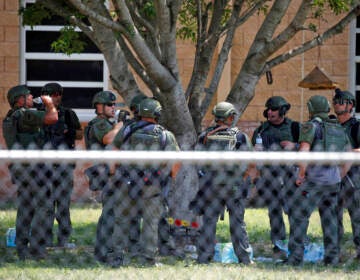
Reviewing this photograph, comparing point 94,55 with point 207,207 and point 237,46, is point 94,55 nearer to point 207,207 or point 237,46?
point 237,46

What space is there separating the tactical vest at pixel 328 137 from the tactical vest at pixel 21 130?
2.76m

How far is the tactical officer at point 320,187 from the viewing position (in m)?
8.66

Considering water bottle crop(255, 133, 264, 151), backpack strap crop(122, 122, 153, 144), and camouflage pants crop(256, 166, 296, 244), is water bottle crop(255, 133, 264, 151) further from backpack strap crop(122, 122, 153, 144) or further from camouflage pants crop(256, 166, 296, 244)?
backpack strap crop(122, 122, 153, 144)

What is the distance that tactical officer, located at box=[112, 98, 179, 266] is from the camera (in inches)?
320

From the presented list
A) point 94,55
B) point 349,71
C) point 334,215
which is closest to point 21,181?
point 334,215

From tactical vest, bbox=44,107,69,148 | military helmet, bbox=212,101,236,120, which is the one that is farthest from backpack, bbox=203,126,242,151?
tactical vest, bbox=44,107,69,148

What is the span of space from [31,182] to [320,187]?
282 centimetres

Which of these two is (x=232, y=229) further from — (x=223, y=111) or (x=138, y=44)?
(x=138, y=44)

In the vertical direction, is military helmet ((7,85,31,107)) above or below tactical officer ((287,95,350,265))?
above

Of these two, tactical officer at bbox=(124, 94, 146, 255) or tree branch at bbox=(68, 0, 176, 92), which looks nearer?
tactical officer at bbox=(124, 94, 146, 255)

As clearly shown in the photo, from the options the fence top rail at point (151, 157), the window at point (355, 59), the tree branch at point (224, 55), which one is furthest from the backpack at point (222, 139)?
the window at point (355, 59)

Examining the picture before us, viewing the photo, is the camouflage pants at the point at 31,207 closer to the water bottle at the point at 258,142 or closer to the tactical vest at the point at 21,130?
the tactical vest at the point at 21,130

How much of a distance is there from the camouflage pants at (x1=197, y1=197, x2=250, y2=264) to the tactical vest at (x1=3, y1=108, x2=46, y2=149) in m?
1.87

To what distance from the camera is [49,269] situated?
812cm
